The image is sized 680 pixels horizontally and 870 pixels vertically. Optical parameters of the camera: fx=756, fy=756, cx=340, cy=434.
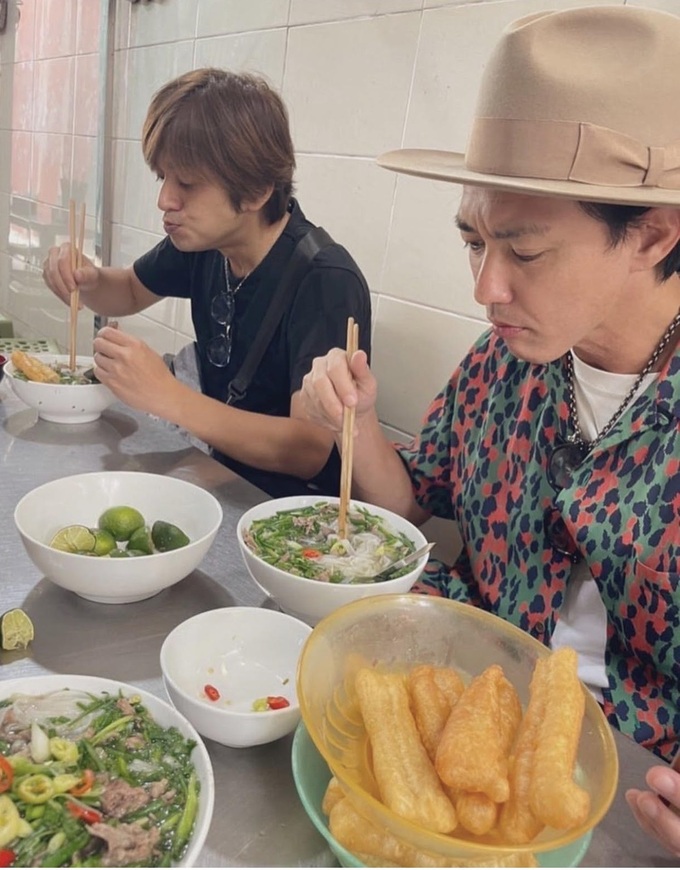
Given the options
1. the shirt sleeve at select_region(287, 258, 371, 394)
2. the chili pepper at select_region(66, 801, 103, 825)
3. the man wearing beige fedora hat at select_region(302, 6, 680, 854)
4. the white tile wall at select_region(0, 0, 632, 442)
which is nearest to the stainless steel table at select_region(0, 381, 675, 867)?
the chili pepper at select_region(66, 801, 103, 825)

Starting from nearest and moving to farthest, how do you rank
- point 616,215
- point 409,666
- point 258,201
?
1. point 409,666
2. point 616,215
3. point 258,201

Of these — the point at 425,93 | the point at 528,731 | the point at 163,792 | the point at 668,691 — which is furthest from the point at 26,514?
the point at 425,93

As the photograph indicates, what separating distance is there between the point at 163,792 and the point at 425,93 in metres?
1.91

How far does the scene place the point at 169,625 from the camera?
1.12 meters

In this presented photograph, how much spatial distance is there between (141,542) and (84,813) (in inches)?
21.9

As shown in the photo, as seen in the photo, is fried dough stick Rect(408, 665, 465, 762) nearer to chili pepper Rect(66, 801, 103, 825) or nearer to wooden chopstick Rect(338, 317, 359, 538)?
chili pepper Rect(66, 801, 103, 825)

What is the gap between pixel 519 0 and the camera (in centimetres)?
179

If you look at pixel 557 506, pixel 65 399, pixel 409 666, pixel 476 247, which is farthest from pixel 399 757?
pixel 65 399

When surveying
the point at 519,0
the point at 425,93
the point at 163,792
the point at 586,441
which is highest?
the point at 519,0

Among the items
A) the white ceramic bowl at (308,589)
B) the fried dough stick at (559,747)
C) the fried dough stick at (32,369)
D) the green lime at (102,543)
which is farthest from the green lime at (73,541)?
the fried dough stick at (32,369)

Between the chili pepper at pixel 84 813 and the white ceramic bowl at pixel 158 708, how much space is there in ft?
0.30

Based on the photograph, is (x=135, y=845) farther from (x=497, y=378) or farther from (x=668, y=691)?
(x=497, y=378)

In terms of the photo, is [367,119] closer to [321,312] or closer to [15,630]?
[321,312]

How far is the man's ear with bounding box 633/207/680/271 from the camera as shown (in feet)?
3.65
